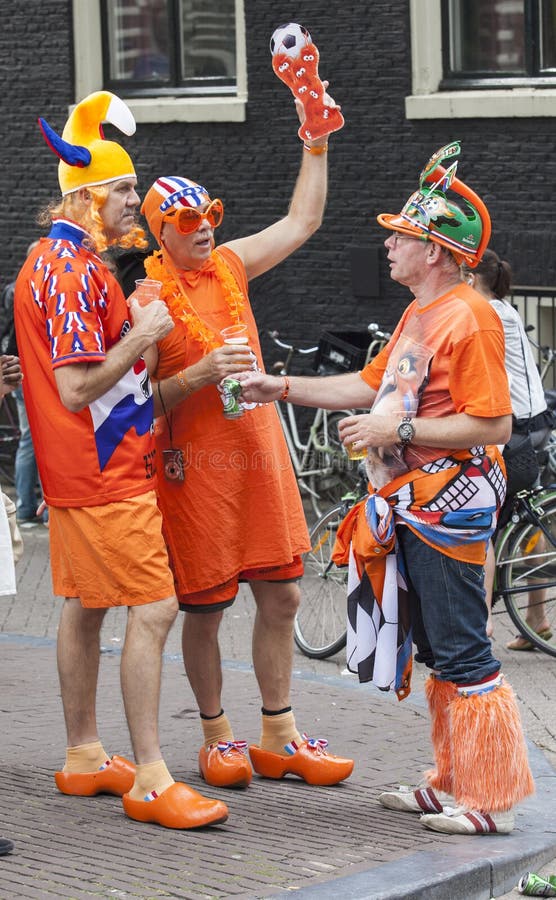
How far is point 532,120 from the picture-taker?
37.9 ft

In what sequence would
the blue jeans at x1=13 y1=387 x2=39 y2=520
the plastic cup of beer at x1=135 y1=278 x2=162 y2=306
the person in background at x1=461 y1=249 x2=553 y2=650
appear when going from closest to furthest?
the plastic cup of beer at x1=135 y1=278 x2=162 y2=306
the person in background at x1=461 y1=249 x2=553 y2=650
the blue jeans at x1=13 y1=387 x2=39 y2=520

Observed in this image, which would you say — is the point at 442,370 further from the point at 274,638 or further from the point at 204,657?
the point at 204,657

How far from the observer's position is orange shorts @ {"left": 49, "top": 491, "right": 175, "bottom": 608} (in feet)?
17.0

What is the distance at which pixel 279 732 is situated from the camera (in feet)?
19.2

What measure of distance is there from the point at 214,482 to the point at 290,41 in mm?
1525

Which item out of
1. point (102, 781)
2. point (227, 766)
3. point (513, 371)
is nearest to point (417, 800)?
point (227, 766)

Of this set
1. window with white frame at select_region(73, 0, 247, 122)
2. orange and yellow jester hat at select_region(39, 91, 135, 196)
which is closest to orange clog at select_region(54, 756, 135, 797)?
orange and yellow jester hat at select_region(39, 91, 135, 196)

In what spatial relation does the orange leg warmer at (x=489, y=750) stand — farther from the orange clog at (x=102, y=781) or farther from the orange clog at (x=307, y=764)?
the orange clog at (x=102, y=781)

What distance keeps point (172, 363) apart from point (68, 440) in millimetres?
521

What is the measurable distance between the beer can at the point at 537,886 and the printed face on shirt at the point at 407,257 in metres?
1.86

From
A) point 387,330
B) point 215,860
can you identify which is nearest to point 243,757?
point 215,860

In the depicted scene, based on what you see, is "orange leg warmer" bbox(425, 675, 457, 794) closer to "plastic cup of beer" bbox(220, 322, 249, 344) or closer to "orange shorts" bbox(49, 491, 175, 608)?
"orange shorts" bbox(49, 491, 175, 608)

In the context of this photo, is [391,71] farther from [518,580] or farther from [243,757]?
[243,757]

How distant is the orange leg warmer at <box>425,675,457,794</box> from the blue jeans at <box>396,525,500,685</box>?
0.09 m
